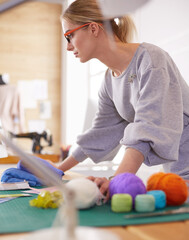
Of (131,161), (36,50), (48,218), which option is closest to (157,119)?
(131,161)

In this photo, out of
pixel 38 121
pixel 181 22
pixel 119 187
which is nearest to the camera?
pixel 119 187

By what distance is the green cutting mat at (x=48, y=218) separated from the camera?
26.0 inches

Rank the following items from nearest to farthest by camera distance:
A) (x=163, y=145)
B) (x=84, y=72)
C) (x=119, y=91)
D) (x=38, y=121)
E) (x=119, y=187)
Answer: (x=119, y=187) < (x=163, y=145) < (x=119, y=91) < (x=84, y=72) < (x=38, y=121)

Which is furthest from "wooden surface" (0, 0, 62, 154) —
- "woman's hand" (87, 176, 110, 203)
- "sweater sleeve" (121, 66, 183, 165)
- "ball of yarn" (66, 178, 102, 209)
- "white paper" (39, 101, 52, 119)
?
"ball of yarn" (66, 178, 102, 209)

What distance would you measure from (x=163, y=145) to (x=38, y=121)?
4.46 metres

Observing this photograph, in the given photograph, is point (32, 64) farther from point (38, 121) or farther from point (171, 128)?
point (171, 128)

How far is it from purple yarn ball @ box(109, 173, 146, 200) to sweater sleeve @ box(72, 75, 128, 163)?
700mm

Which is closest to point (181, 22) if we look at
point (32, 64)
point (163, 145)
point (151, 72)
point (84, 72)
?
point (151, 72)

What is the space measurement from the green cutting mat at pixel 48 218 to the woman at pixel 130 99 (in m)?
0.13

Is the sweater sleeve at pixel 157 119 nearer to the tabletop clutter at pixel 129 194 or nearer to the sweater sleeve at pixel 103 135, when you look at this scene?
the tabletop clutter at pixel 129 194

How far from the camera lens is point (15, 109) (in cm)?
493

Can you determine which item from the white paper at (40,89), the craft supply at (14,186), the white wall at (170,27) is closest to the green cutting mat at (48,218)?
the craft supply at (14,186)

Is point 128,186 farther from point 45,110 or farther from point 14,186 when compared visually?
point 45,110

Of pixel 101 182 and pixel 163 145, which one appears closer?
pixel 101 182
